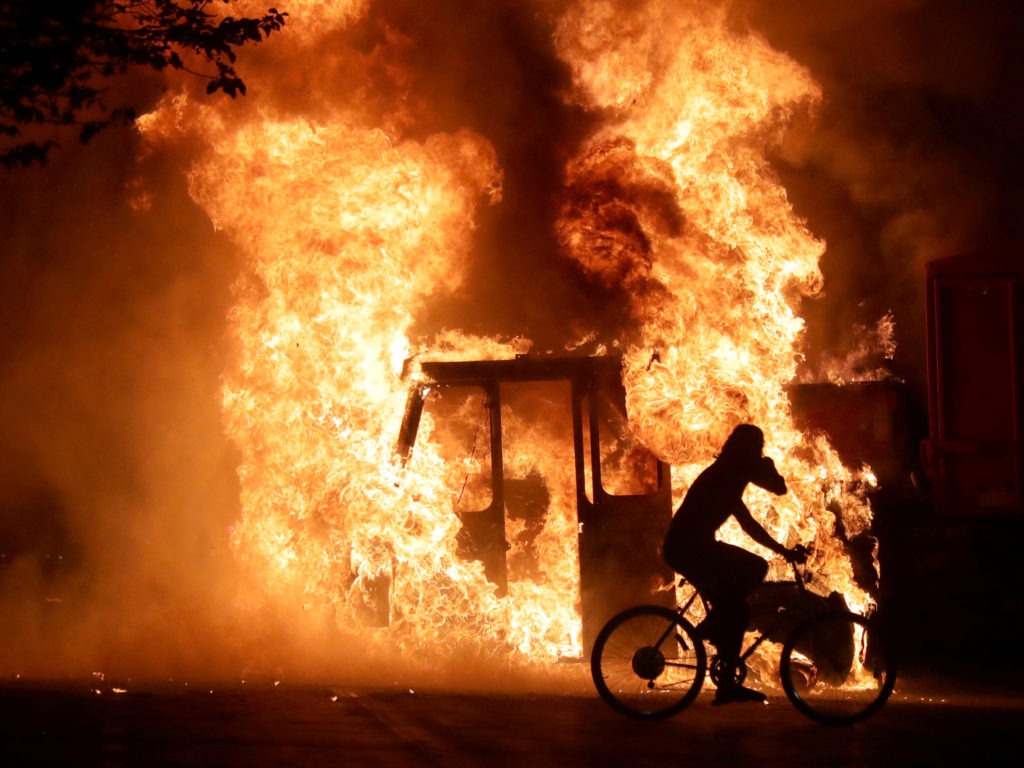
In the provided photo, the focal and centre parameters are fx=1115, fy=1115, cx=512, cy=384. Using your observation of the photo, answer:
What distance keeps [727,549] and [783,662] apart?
82 centimetres

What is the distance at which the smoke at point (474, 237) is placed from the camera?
14.1 metres

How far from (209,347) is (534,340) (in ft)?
15.6

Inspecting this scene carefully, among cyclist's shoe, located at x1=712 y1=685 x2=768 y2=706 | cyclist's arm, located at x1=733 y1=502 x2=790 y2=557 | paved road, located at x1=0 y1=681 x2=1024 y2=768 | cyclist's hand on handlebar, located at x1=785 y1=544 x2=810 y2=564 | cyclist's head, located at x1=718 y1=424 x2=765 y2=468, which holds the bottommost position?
paved road, located at x1=0 y1=681 x2=1024 y2=768

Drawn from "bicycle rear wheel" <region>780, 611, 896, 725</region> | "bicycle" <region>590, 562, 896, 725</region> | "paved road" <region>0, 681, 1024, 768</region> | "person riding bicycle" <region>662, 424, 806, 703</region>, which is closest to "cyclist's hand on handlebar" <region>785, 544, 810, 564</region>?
"person riding bicycle" <region>662, 424, 806, 703</region>

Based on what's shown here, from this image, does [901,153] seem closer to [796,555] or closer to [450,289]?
[450,289]

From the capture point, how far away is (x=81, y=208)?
16.3 m

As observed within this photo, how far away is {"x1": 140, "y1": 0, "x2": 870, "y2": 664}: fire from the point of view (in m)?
9.39

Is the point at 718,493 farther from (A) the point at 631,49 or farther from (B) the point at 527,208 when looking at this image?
(B) the point at 527,208

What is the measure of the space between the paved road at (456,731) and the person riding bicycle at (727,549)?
58 centimetres

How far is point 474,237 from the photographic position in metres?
14.2

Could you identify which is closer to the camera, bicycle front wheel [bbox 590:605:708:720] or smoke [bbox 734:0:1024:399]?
bicycle front wheel [bbox 590:605:708:720]

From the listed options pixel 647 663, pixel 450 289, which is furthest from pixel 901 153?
pixel 647 663

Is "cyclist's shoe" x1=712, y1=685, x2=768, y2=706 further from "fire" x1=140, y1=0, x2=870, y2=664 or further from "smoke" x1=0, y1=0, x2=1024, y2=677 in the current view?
"smoke" x1=0, y1=0, x2=1024, y2=677

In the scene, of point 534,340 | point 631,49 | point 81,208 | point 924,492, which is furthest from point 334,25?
point 924,492
